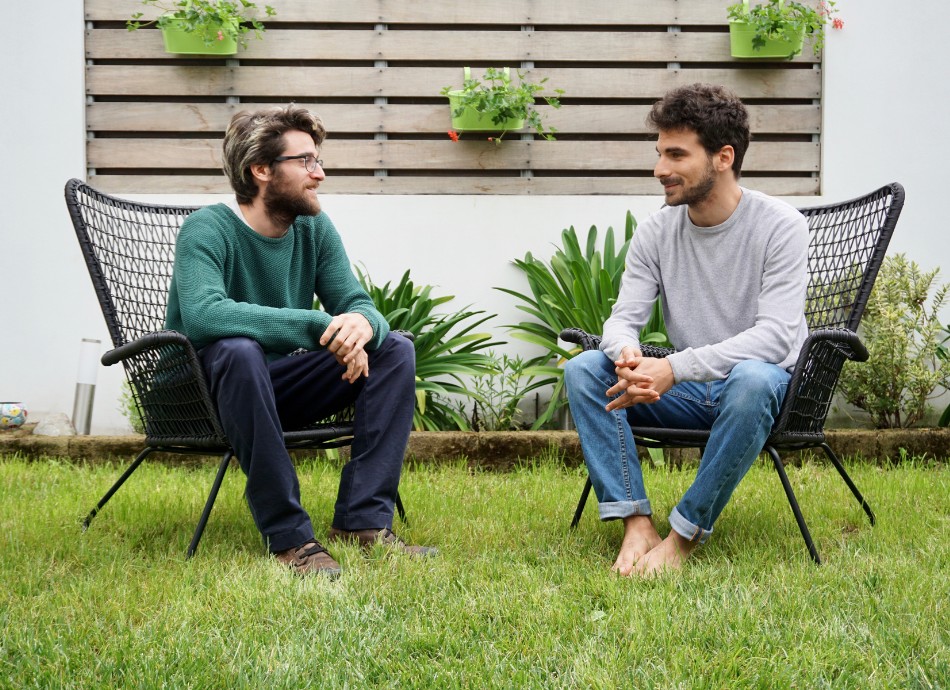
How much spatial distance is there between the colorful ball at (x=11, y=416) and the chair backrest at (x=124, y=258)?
1.41 meters

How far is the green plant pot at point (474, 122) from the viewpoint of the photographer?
4.42m

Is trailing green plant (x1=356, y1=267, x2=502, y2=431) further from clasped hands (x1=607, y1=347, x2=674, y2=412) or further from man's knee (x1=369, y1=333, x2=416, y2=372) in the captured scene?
clasped hands (x1=607, y1=347, x2=674, y2=412)

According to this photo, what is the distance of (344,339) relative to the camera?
2.47 metres

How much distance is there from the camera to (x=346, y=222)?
4531 millimetres

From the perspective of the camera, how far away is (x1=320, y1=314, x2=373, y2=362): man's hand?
247 centimetres

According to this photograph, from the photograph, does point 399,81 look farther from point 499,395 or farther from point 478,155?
point 499,395

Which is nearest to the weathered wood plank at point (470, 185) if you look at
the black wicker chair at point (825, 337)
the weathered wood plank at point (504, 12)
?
the weathered wood plank at point (504, 12)

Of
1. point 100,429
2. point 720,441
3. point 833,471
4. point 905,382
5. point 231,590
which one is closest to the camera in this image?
point 231,590

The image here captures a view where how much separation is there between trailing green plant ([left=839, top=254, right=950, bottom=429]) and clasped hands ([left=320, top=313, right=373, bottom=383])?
2552 mm

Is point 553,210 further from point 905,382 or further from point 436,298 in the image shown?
point 905,382

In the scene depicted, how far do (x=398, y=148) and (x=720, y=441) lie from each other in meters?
2.68

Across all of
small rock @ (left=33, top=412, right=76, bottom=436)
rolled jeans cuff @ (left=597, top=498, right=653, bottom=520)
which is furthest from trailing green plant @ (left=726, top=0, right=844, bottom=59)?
small rock @ (left=33, top=412, right=76, bottom=436)

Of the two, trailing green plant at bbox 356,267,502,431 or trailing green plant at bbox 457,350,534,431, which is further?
trailing green plant at bbox 457,350,534,431

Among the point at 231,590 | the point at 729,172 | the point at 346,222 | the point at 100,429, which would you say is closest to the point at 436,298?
the point at 346,222
